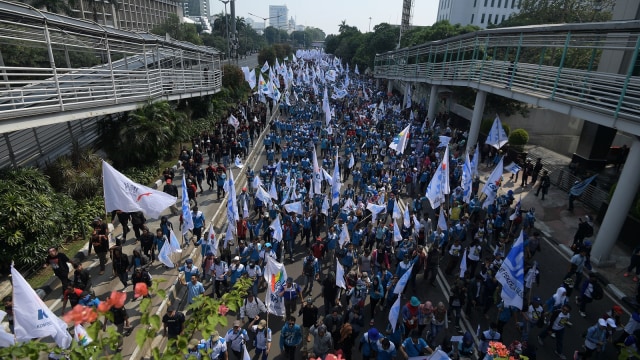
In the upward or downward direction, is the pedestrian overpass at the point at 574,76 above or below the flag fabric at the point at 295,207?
above

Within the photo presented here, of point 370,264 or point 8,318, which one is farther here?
point 370,264

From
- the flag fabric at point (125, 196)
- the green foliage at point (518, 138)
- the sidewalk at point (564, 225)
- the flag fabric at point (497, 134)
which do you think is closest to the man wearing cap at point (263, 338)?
the flag fabric at point (125, 196)

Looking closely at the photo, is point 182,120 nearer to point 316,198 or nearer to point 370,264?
point 316,198

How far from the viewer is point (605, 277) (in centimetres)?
1195

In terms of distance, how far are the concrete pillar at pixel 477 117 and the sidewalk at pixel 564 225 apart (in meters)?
1.87

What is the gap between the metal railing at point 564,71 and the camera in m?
12.1

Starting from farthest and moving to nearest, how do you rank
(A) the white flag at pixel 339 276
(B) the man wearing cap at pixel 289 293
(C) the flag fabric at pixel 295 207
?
(C) the flag fabric at pixel 295 207
(A) the white flag at pixel 339 276
(B) the man wearing cap at pixel 289 293

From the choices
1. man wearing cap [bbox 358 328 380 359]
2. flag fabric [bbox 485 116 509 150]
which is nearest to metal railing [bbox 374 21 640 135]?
flag fabric [bbox 485 116 509 150]

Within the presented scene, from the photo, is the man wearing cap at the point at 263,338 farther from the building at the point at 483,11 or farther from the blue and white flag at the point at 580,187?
the building at the point at 483,11

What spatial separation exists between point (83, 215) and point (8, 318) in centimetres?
495

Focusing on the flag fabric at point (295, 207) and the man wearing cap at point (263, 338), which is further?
the flag fabric at point (295, 207)

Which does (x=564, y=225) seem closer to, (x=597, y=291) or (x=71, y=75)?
(x=597, y=291)

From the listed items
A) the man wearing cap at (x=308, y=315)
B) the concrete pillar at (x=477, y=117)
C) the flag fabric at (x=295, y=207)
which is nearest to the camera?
the man wearing cap at (x=308, y=315)

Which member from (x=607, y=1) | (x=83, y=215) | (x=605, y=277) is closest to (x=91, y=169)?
(x=83, y=215)
